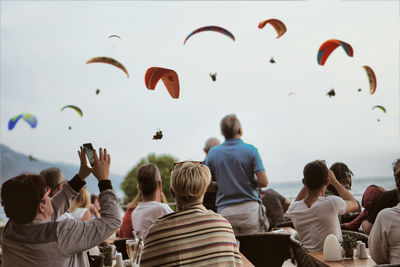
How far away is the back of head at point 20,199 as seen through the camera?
1.59 m

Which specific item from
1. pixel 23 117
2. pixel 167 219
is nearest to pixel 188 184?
pixel 167 219

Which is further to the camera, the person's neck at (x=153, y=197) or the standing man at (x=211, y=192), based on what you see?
the standing man at (x=211, y=192)

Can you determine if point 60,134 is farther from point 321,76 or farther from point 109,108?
point 321,76

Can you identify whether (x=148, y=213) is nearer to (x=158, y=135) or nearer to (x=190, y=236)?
(x=158, y=135)

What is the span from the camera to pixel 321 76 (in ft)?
12.8

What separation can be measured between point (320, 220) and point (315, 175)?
27 cm

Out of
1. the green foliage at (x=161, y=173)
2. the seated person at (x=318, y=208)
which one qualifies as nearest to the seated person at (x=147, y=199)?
the seated person at (x=318, y=208)

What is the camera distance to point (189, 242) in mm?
1657

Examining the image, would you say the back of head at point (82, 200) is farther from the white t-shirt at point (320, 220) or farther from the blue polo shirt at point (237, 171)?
the white t-shirt at point (320, 220)

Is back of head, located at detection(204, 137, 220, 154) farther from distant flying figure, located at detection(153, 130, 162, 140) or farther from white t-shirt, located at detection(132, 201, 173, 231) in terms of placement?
distant flying figure, located at detection(153, 130, 162, 140)

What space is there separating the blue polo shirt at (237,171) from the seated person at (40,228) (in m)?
1.72

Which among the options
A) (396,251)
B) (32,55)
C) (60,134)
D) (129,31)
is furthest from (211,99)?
(396,251)

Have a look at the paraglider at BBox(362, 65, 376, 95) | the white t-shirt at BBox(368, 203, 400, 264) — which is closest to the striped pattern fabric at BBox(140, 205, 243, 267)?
the white t-shirt at BBox(368, 203, 400, 264)

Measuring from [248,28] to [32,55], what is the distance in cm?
230
